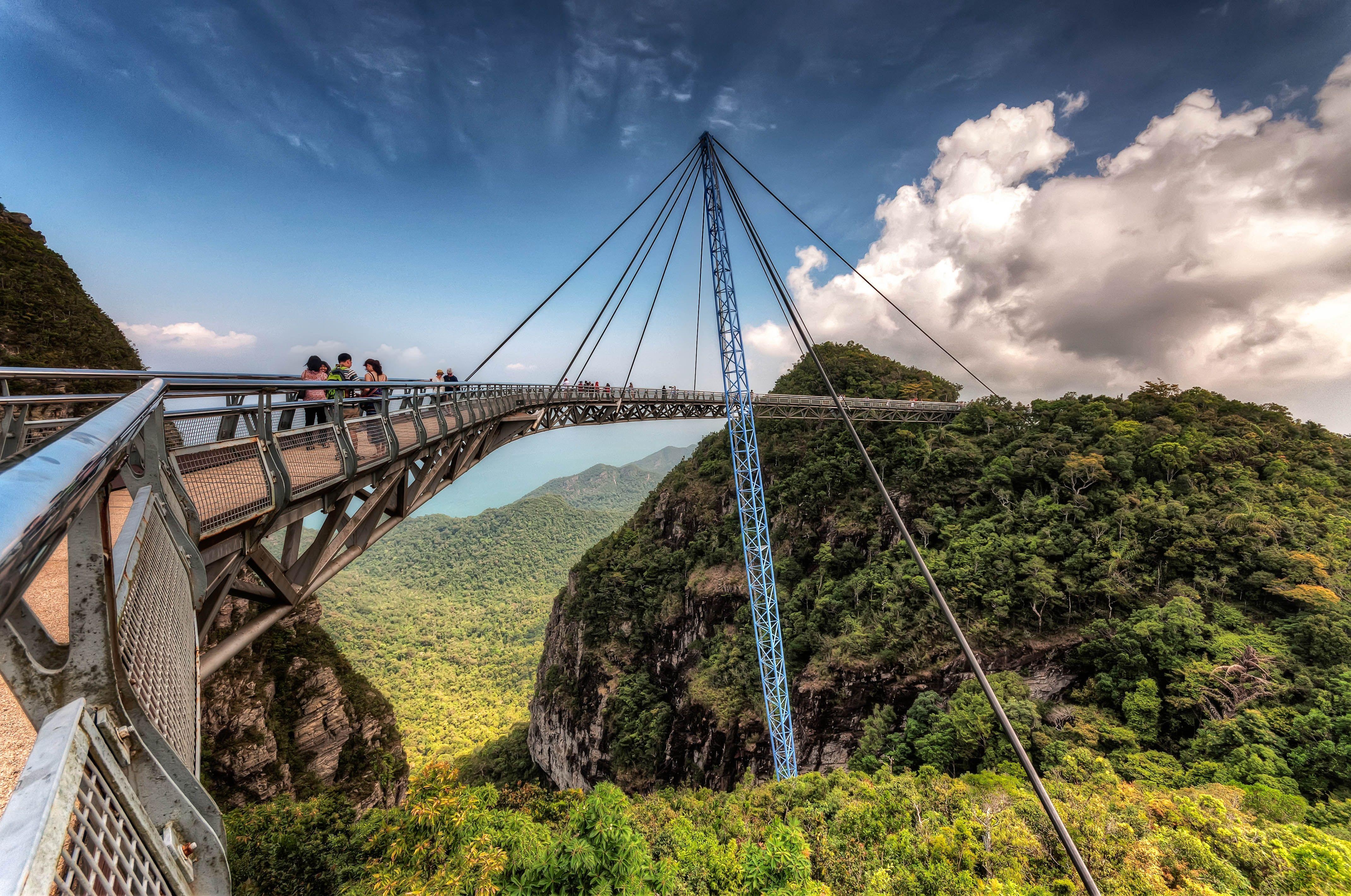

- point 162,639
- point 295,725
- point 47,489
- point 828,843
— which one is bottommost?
point 295,725

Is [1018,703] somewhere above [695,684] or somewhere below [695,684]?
above

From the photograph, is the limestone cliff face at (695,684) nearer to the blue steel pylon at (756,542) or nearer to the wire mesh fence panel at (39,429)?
the blue steel pylon at (756,542)

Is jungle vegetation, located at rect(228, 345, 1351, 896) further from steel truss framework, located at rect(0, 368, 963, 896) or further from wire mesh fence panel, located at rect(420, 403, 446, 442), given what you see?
wire mesh fence panel, located at rect(420, 403, 446, 442)

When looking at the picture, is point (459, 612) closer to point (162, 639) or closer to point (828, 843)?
point (828, 843)

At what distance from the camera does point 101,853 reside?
95 centimetres

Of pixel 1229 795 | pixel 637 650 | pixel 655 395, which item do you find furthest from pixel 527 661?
pixel 1229 795

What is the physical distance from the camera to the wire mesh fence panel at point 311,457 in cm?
410

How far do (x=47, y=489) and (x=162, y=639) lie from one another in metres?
1.31

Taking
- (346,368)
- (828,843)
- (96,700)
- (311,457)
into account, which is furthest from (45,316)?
(828,843)

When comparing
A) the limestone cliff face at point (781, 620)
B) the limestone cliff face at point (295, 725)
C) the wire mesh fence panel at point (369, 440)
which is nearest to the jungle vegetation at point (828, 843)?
the limestone cliff face at point (295, 725)

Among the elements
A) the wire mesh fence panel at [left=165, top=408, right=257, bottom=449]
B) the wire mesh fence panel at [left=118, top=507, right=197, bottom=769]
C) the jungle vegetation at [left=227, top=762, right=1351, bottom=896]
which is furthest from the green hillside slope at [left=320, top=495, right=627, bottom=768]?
the wire mesh fence panel at [left=118, top=507, right=197, bottom=769]

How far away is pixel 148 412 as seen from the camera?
89.6 inches

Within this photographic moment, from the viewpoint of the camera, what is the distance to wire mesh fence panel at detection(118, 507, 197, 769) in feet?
4.85

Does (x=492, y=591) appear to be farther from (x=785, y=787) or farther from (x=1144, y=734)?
(x=1144, y=734)
